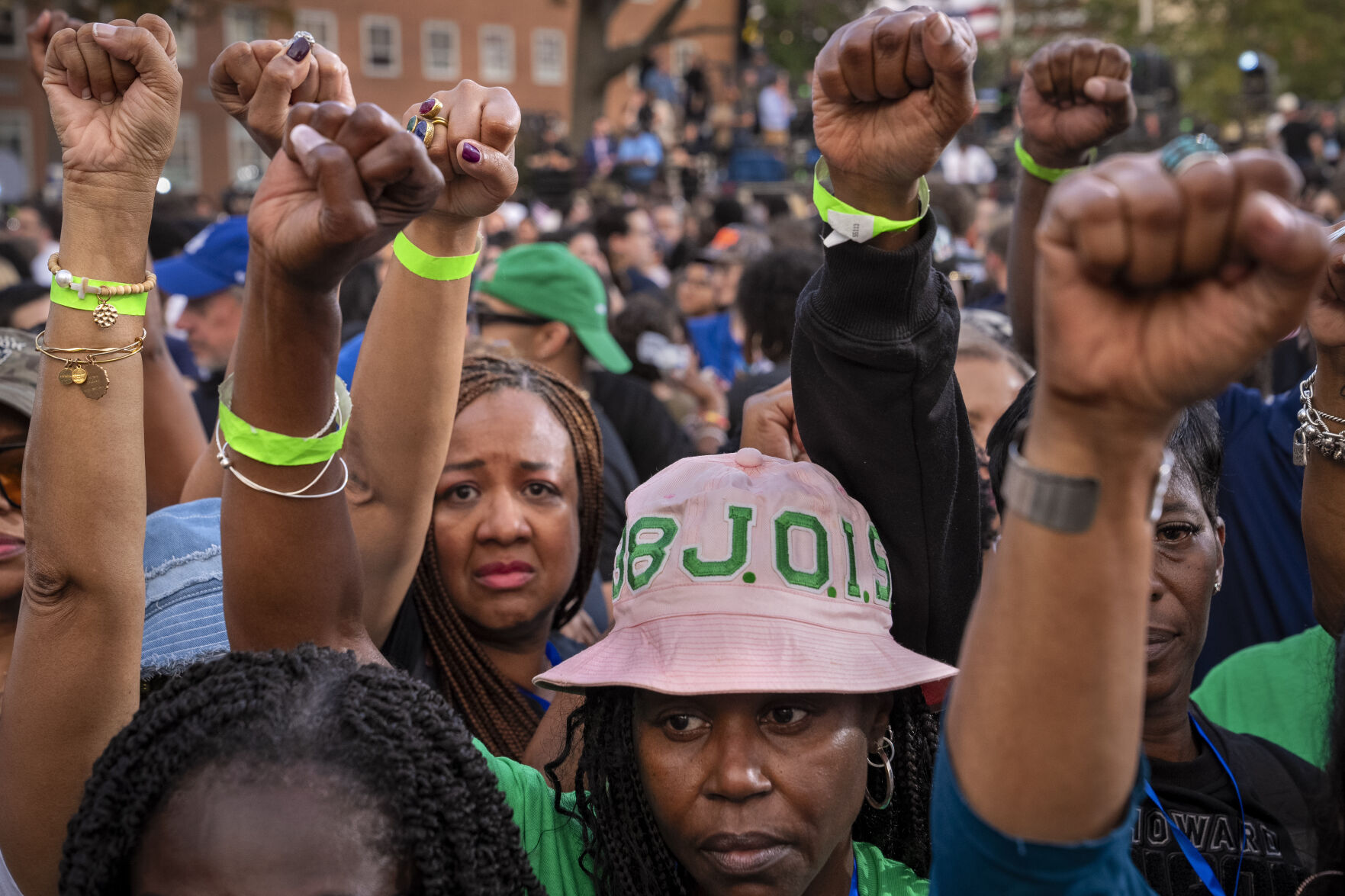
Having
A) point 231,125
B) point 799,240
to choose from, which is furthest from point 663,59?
point 799,240

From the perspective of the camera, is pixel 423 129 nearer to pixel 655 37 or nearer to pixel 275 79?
pixel 275 79

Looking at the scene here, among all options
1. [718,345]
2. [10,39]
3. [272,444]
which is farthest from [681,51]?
[272,444]

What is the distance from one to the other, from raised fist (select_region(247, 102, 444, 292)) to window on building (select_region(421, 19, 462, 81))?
40.2 metres

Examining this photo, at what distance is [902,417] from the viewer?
5.91ft

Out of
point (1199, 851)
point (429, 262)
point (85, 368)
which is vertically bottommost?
point (1199, 851)

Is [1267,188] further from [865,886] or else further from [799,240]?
[799,240]

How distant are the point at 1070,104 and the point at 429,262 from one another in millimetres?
998

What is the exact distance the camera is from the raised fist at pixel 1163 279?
1.00 meters

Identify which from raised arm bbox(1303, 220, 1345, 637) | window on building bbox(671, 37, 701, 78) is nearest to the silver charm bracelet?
raised arm bbox(1303, 220, 1345, 637)

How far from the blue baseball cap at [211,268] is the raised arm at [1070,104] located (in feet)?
10.7

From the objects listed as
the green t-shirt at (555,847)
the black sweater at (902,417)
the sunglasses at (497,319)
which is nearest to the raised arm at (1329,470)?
the black sweater at (902,417)

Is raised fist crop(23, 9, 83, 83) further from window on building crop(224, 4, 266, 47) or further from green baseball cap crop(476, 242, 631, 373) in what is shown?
window on building crop(224, 4, 266, 47)

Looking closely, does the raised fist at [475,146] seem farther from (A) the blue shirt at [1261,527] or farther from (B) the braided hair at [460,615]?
(A) the blue shirt at [1261,527]

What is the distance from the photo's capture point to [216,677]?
5.17ft
